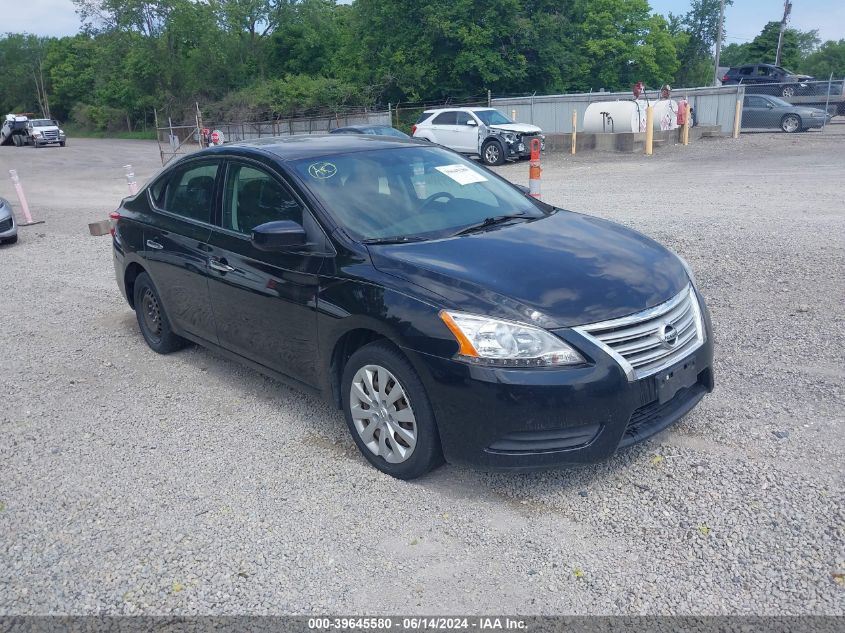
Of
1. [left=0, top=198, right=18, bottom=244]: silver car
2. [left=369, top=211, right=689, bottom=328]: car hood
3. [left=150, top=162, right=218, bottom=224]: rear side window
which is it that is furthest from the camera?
[left=0, top=198, right=18, bottom=244]: silver car

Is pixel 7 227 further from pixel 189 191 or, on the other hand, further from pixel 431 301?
pixel 431 301

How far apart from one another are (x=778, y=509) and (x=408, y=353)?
1.89m

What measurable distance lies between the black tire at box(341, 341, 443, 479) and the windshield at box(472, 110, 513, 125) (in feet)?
66.1

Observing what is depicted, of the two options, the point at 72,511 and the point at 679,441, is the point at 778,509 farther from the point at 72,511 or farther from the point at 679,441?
the point at 72,511

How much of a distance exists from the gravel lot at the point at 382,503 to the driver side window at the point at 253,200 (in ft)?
4.18

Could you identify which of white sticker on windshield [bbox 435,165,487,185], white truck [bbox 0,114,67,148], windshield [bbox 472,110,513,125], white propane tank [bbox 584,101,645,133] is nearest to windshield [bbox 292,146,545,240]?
white sticker on windshield [bbox 435,165,487,185]

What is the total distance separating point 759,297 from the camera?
22.2 feet

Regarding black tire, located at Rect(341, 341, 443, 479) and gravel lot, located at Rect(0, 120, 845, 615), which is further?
black tire, located at Rect(341, 341, 443, 479)

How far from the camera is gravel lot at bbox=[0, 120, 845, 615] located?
10.3 feet

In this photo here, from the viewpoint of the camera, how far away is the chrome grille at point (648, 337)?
11.6 feet

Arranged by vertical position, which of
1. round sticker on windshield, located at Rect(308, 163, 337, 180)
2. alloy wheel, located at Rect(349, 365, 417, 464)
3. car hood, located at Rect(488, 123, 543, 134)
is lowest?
alloy wheel, located at Rect(349, 365, 417, 464)

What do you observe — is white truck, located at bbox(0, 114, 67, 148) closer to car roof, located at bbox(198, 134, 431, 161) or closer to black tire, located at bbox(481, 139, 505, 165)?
black tire, located at bbox(481, 139, 505, 165)

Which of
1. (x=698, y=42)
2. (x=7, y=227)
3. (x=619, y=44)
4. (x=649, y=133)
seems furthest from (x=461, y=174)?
(x=698, y=42)

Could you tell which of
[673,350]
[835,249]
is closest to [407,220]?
[673,350]
